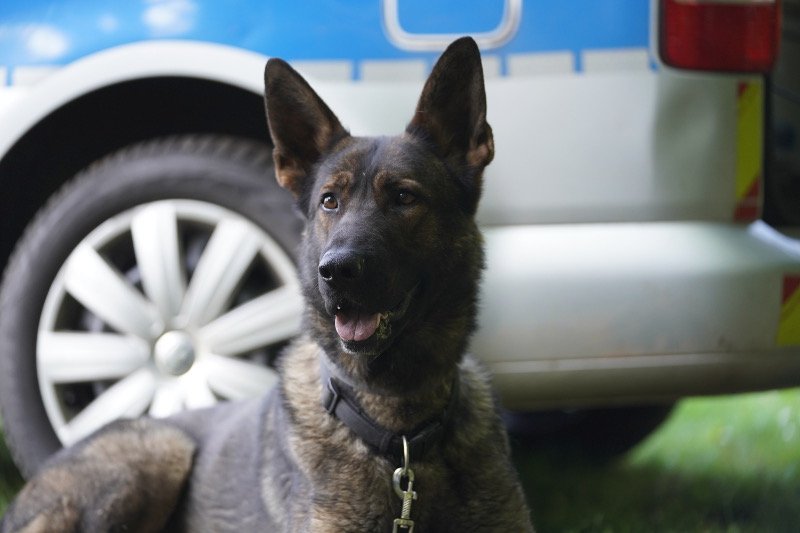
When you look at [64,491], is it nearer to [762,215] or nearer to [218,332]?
[218,332]

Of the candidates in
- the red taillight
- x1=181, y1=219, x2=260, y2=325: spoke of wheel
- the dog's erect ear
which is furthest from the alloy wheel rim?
the red taillight

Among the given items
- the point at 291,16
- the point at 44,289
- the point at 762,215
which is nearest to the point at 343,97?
the point at 291,16

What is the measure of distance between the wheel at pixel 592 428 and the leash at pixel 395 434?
1914mm

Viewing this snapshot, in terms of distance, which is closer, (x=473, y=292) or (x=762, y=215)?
(x=473, y=292)

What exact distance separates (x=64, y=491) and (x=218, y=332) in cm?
72

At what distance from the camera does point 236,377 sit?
3.78m

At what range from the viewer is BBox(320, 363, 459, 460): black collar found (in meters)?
2.97

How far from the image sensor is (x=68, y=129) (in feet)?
13.1

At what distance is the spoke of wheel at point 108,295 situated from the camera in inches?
148

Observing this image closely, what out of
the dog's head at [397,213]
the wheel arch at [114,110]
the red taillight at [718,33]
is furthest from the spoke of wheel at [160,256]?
the red taillight at [718,33]

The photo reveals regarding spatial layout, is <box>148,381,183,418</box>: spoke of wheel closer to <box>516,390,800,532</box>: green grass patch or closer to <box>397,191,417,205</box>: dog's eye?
<box>397,191,417,205</box>: dog's eye

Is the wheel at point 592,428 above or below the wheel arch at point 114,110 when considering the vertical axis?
below

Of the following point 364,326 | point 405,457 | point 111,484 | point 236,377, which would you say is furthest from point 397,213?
point 111,484

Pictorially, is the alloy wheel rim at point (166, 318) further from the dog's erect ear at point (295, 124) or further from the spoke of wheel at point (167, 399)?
the dog's erect ear at point (295, 124)
